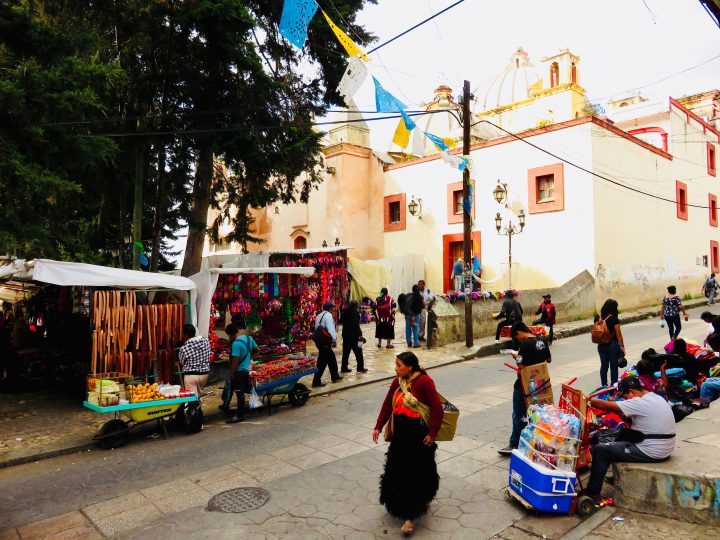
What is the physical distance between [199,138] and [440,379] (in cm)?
799

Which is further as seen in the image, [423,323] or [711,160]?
[711,160]

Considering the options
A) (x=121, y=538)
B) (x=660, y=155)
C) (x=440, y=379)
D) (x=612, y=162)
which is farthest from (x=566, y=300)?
(x=121, y=538)

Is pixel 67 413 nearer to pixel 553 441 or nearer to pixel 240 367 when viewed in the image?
pixel 240 367

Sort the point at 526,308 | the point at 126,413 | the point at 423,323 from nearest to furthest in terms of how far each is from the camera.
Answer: the point at 126,413 → the point at 423,323 → the point at 526,308

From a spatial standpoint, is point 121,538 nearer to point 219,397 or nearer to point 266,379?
point 266,379

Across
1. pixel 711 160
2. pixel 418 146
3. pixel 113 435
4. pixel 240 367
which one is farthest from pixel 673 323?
pixel 711 160

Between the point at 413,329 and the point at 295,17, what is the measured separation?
9804 millimetres

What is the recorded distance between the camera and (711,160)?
1249 inches

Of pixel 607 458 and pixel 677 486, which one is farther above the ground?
pixel 607 458

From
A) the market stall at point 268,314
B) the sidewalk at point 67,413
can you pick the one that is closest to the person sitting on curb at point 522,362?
the market stall at point 268,314

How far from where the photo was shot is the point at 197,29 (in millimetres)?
10922

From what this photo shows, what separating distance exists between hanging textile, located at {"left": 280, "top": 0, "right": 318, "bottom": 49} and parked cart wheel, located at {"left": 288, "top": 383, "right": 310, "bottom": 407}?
591 cm

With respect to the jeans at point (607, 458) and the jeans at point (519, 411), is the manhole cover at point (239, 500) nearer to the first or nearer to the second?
the jeans at point (519, 411)

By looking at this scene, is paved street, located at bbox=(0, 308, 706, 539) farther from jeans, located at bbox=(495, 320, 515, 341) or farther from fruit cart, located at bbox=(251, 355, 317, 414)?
jeans, located at bbox=(495, 320, 515, 341)
